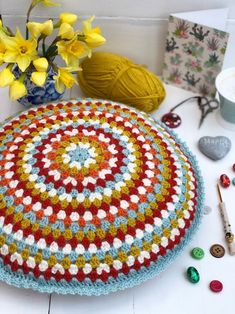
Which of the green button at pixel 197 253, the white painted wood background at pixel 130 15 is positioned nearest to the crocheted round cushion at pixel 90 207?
the green button at pixel 197 253

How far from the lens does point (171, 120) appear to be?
0.89 meters

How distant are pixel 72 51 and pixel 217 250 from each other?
0.39 metres

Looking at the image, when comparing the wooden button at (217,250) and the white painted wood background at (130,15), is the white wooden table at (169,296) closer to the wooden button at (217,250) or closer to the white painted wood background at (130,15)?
the wooden button at (217,250)

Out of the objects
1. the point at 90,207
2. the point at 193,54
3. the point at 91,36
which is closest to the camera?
the point at 90,207

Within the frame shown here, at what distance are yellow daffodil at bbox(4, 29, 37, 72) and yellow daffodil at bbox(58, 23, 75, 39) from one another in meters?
0.05

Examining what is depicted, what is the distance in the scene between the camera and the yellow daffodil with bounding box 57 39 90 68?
2.46 ft

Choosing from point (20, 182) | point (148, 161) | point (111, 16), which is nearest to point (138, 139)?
point (148, 161)

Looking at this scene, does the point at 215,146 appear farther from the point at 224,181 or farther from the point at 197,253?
the point at 197,253

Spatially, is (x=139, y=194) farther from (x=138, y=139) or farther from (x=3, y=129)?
(x=3, y=129)

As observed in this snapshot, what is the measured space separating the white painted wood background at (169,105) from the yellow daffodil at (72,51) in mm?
162

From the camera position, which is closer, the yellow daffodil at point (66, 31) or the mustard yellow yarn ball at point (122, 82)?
the yellow daffodil at point (66, 31)

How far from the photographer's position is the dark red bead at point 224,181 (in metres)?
0.79

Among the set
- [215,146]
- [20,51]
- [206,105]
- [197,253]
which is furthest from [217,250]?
[20,51]

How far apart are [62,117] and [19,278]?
0.26 meters
